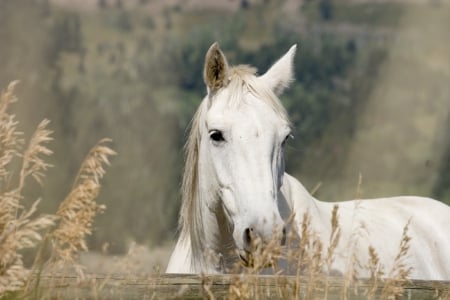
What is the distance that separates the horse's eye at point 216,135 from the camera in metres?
5.80

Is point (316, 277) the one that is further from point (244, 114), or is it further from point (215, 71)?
point (215, 71)

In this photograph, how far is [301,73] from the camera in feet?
81.1

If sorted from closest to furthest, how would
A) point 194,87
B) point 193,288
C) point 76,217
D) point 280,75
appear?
point 76,217, point 193,288, point 280,75, point 194,87

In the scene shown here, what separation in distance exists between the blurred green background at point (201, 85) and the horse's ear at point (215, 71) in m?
11.9

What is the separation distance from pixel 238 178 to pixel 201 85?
1739cm

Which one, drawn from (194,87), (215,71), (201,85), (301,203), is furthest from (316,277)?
(201,85)

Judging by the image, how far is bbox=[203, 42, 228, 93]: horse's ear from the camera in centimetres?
603

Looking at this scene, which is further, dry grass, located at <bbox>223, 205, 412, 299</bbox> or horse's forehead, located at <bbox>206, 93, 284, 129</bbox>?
horse's forehead, located at <bbox>206, 93, 284, 129</bbox>

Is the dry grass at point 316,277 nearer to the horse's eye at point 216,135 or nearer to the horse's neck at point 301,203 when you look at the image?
the horse's eye at point 216,135

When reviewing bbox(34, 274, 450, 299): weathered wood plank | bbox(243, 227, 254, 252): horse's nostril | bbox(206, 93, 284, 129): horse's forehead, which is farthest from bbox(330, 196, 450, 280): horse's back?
bbox(34, 274, 450, 299): weathered wood plank

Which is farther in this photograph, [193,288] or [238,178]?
[238,178]

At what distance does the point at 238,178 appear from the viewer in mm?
5621

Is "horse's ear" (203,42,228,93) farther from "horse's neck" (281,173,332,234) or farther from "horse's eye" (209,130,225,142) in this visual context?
"horse's neck" (281,173,332,234)

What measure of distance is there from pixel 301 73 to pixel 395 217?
17277 mm
